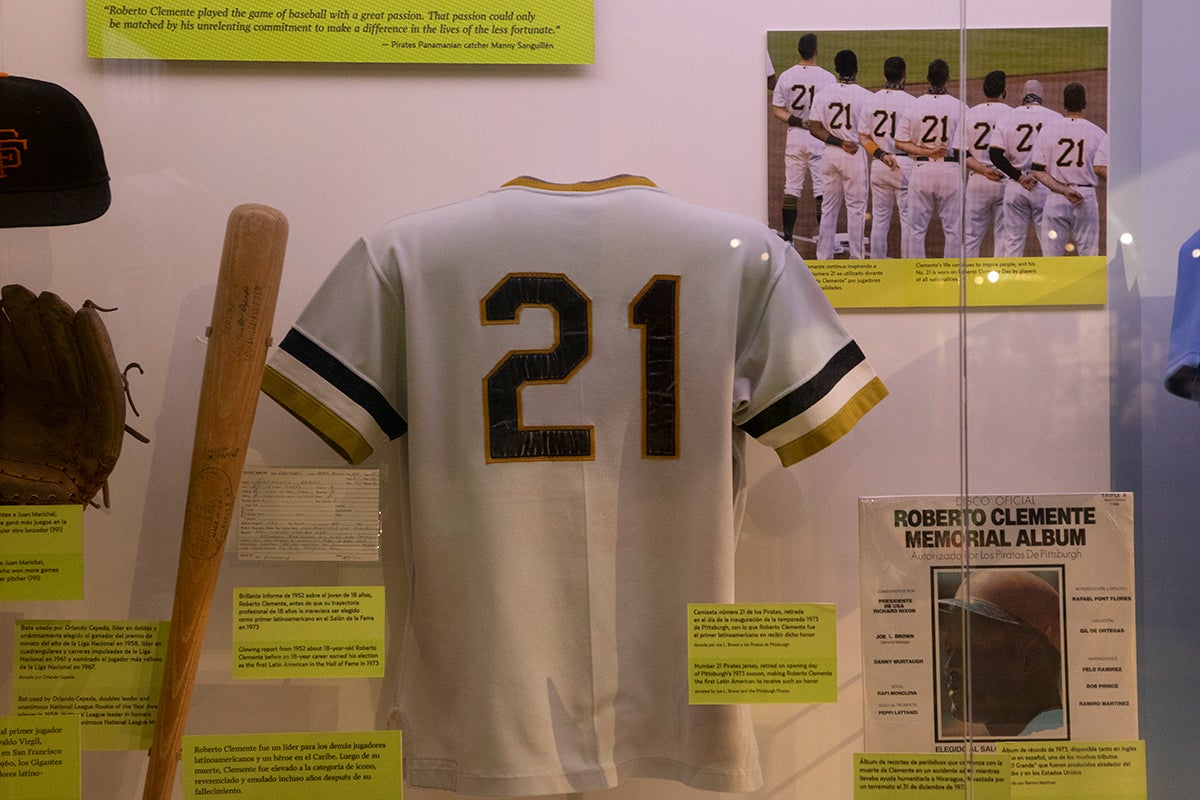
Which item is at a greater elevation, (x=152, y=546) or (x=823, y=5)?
(x=823, y=5)

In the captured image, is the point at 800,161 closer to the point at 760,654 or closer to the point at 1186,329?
the point at 1186,329

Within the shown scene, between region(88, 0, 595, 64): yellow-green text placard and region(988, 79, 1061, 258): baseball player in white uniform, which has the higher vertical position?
region(88, 0, 595, 64): yellow-green text placard

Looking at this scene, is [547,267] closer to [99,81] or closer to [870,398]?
[870,398]

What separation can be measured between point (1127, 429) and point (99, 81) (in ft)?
4.64

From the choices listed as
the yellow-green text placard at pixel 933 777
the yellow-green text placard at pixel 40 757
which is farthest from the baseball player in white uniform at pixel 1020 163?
the yellow-green text placard at pixel 40 757

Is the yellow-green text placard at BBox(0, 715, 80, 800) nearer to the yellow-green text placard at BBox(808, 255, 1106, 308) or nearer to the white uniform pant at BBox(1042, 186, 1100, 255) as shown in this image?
the yellow-green text placard at BBox(808, 255, 1106, 308)

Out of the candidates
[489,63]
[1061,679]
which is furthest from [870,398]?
[489,63]

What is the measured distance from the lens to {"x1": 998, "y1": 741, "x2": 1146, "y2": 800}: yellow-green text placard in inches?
56.8

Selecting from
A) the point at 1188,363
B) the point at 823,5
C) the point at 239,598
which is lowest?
the point at 239,598

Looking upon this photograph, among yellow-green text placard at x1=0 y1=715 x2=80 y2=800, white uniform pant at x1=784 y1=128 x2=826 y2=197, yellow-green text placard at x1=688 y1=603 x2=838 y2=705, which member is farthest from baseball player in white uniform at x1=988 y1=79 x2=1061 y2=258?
yellow-green text placard at x1=0 y1=715 x2=80 y2=800

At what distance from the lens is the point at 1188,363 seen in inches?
56.4

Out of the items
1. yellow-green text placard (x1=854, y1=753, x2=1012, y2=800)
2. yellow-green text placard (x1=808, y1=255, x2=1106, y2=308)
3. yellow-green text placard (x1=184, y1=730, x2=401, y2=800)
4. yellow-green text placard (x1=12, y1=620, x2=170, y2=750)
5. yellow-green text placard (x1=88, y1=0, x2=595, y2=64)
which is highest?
yellow-green text placard (x1=88, y1=0, x2=595, y2=64)

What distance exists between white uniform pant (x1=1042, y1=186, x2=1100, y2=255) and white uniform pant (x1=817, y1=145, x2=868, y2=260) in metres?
0.24

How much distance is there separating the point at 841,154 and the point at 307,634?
92 centimetres
